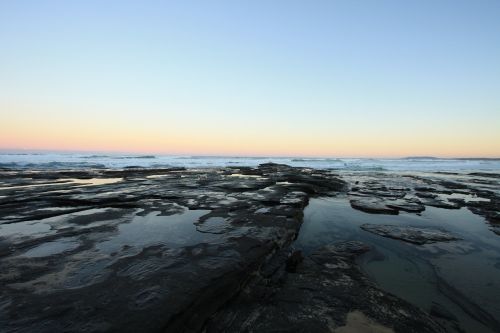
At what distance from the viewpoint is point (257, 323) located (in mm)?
3328

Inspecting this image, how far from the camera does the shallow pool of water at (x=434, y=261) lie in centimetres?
399

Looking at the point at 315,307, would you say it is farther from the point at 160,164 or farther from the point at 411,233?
the point at 160,164

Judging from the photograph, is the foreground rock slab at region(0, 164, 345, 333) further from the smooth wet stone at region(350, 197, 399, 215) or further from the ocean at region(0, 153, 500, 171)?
the ocean at region(0, 153, 500, 171)

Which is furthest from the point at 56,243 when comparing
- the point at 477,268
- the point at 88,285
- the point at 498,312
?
the point at 477,268

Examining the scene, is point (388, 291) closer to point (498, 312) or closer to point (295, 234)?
point (498, 312)

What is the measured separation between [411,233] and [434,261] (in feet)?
5.98

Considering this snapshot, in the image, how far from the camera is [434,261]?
5574 millimetres

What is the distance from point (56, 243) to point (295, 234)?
5013 millimetres

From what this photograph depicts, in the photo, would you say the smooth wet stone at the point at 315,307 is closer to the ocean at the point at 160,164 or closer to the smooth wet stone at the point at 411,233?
the smooth wet stone at the point at 411,233

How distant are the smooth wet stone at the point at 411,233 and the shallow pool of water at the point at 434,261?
8.6 inches

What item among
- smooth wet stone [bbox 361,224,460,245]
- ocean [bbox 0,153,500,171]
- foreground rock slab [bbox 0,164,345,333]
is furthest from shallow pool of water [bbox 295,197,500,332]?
ocean [bbox 0,153,500,171]

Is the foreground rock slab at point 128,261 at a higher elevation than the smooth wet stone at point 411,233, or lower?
higher

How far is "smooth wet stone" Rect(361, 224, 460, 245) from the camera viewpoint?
6886mm

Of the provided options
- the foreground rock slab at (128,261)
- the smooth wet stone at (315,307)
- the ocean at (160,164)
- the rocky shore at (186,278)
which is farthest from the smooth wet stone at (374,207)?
the ocean at (160,164)
